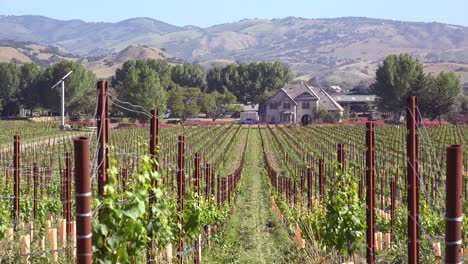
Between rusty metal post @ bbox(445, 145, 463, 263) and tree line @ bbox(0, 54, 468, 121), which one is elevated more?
tree line @ bbox(0, 54, 468, 121)

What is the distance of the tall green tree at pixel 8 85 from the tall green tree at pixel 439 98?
54145 mm

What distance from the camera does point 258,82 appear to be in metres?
110

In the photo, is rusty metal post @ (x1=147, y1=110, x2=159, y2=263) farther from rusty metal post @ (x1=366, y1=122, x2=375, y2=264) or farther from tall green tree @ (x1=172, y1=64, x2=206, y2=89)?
tall green tree @ (x1=172, y1=64, x2=206, y2=89)

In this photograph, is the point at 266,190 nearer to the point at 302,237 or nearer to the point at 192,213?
the point at 302,237

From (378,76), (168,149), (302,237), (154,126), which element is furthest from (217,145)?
(378,76)

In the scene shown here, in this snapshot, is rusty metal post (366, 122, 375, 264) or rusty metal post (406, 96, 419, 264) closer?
rusty metal post (406, 96, 419, 264)

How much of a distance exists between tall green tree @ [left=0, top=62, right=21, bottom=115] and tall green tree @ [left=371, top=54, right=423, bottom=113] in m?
49.1

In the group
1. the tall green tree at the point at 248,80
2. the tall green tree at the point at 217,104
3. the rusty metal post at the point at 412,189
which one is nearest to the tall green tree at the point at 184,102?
the tall green tree at the point at 217,104

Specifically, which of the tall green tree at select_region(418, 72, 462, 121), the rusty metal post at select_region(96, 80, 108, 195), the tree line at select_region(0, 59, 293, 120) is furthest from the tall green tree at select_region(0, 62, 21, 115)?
the rusty metal post at select_region(96, 80, 108, 195)

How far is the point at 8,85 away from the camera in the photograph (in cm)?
9112

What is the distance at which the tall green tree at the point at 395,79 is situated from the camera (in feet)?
279

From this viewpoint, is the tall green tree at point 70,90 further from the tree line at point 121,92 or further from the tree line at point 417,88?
the tree line at point 417,88

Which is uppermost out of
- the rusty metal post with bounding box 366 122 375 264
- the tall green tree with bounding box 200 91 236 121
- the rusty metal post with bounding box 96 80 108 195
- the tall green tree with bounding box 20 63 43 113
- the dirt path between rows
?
the tall green tree with bounding box 20 63 43 113

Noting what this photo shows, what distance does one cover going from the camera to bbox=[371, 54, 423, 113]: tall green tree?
85062 mm
